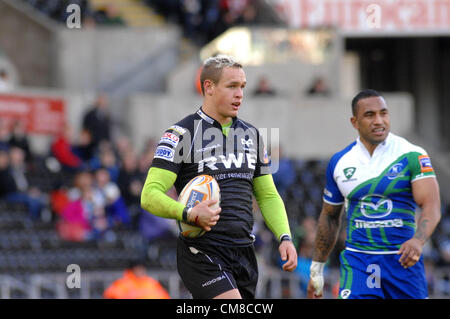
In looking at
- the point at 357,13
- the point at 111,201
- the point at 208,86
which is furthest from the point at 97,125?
the point at 208,86

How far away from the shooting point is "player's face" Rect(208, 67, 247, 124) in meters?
6.55

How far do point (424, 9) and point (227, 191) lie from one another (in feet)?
73.9

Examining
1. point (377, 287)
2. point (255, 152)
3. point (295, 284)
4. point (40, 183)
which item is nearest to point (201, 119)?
point (255, 152)

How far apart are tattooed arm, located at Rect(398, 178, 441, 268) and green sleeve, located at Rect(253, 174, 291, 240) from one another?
881mm

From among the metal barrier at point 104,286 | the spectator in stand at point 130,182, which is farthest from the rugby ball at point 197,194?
the spectator in stand at point 130,182

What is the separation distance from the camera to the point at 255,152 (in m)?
6.76

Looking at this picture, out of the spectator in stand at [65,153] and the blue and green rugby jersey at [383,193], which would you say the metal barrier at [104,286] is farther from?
the blue and green rugby jersey at [383,193]

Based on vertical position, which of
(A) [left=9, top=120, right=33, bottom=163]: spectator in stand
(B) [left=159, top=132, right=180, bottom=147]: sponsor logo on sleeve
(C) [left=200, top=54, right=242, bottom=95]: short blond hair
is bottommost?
(B) [left=159, top=132, right=180, bottom=147]: sponsor logo on sleeve

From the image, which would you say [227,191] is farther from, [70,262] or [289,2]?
[289,2]

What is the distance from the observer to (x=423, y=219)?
22.5 ft

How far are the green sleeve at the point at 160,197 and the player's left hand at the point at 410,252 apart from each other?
1.64 meters
